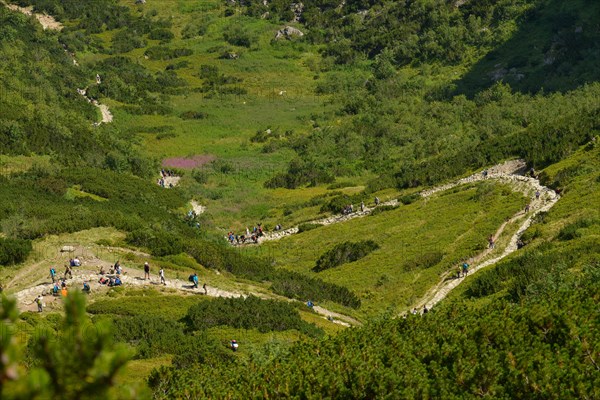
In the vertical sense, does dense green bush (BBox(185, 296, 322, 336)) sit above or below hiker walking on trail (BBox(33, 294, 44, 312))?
below

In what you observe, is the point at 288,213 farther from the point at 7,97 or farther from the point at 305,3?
the point at 305,3

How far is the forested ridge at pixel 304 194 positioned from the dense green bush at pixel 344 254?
18cm

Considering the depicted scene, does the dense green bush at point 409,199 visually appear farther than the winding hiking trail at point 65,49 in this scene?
No

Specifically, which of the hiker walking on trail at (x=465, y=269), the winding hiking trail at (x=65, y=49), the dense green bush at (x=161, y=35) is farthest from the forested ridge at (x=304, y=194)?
the hiker walking on trail at (x=465, y=269)

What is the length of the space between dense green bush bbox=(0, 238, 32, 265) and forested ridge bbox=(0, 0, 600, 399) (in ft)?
0.45

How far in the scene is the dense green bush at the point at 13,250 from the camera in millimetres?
41750

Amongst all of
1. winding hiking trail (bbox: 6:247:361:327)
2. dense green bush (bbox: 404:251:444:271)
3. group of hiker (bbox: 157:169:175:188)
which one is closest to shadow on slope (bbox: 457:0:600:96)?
group of hiker (bbox: 157:169:175:188)

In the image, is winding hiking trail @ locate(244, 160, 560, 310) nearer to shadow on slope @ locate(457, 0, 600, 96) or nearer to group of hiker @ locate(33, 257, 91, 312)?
group of hiker @ locate(33, 257, 91, 312)

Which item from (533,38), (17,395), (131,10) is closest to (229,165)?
(533,38)

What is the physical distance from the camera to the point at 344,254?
5741cm

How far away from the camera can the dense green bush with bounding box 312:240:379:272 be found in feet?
186

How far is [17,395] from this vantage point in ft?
17.4

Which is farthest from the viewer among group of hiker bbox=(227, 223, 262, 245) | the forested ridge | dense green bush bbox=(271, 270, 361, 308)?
group of hiker bbox=(227, 223, 262, 245)

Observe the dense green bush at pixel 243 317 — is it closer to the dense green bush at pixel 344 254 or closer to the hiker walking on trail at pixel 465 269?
the hiker walking on trail at pixel 465 269
